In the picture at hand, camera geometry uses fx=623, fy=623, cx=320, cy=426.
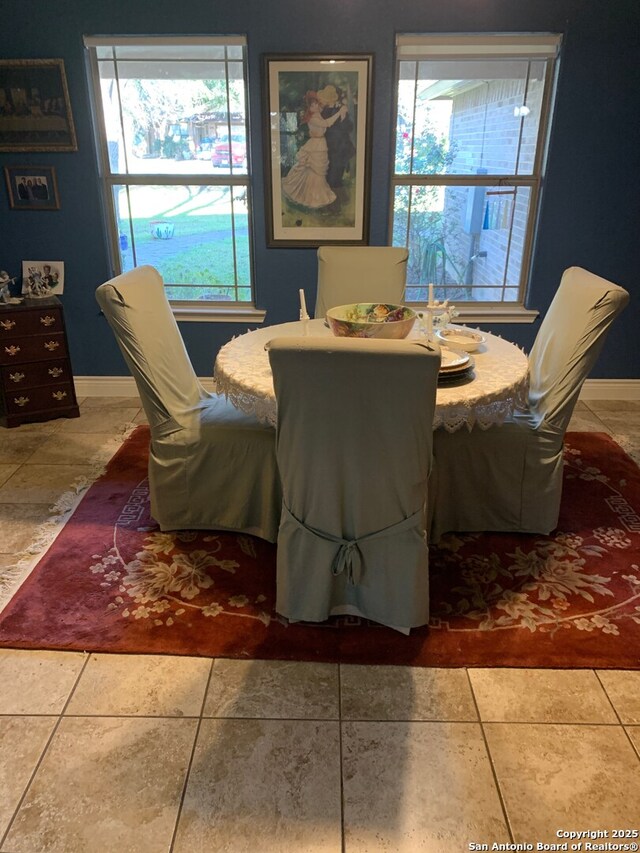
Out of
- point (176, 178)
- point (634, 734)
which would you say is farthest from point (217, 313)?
point (634, 734)

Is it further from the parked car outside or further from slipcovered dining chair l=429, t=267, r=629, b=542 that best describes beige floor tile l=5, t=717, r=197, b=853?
the parked car outside

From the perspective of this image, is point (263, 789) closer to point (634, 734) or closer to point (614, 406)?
point (634, 734)

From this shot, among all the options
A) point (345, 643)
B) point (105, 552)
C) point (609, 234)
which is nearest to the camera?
point (345, 643)

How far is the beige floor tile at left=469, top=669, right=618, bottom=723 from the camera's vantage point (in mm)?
1686

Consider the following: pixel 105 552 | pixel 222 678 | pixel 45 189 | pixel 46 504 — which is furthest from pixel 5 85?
pixel 222 678

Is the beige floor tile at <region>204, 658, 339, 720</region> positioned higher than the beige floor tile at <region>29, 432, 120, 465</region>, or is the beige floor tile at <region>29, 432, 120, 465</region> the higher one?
the beige floor tile at <region>29, 432, 120, 465</region>

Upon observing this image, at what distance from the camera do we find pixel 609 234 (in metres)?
3.59

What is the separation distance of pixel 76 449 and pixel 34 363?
1.94 feet

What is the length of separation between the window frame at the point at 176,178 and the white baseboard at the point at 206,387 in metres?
0.46

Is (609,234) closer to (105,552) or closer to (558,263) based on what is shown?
(558,263)

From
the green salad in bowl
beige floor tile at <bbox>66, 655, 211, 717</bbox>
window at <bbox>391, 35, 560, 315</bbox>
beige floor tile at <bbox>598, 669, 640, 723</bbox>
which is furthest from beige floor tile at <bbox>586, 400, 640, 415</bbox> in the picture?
beige floor tile at <bbox>66, 655, 211, 717</bbox>

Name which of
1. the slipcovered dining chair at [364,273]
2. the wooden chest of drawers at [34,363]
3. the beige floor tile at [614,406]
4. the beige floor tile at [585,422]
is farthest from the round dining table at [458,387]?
the beige floor tile at [614,406]

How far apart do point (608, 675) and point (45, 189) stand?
361cm

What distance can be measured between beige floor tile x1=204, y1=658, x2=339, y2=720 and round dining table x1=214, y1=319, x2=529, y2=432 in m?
0.76
